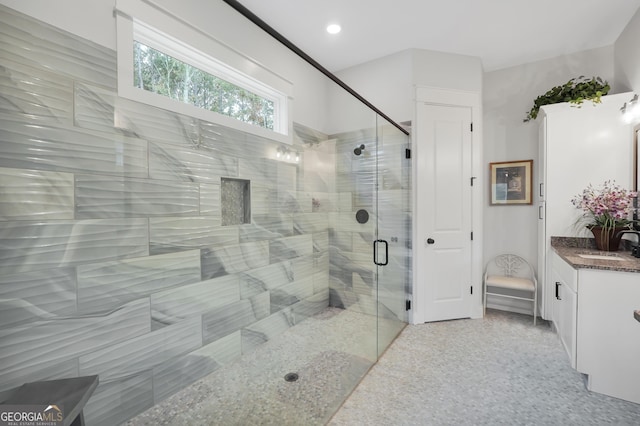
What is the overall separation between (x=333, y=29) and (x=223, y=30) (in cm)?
165

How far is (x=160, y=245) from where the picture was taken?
111 cm

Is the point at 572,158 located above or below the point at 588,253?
above

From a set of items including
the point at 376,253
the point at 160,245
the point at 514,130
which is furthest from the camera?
the point at 514,130

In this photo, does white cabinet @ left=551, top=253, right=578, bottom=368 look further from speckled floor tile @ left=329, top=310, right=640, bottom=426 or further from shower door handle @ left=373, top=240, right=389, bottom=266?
shower door handle @ left=373, top=240, right=389, bottom=266

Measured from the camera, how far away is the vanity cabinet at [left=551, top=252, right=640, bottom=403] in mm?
1790

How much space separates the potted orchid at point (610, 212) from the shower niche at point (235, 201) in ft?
9.93

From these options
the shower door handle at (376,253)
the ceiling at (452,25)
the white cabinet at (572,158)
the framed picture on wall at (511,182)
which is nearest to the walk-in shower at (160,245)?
the shower door handle at (376,253)

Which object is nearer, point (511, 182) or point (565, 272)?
point (565, 272)

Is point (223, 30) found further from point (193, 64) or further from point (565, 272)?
point (565, 272)

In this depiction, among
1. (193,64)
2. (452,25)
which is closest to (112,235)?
(193,64)

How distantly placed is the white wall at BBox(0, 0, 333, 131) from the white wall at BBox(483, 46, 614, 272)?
259 centimetres

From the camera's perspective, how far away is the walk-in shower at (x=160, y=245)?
0.83 metres

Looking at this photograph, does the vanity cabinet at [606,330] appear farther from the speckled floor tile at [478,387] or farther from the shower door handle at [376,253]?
the shower door handle at [376,253]

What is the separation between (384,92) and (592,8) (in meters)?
1.80
